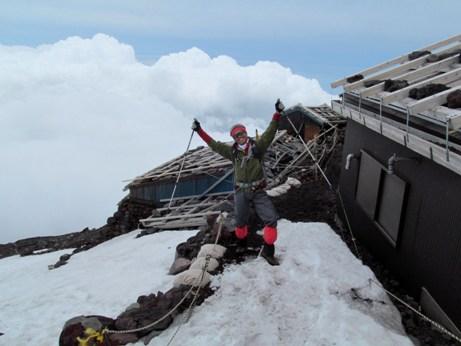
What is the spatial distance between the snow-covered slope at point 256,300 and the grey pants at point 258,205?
2.98ft

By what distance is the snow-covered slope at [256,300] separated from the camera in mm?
5156

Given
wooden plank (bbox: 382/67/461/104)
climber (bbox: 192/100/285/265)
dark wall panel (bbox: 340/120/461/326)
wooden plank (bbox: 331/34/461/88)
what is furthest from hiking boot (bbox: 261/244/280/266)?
wooden plank (bbox: 331/34/461/88)

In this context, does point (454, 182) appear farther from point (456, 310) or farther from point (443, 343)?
point (443, 343)

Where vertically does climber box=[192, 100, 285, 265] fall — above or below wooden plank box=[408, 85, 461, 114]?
below

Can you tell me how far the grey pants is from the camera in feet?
22.3

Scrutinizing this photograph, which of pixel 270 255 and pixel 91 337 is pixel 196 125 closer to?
pixel 270 255

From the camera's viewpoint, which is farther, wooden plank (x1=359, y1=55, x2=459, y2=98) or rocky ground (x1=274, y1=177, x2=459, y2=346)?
wooden plank (x1=359, y1=55, x2=459, y2=98)

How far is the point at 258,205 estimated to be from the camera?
6.91m

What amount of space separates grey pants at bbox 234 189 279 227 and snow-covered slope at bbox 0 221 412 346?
35.8 inches

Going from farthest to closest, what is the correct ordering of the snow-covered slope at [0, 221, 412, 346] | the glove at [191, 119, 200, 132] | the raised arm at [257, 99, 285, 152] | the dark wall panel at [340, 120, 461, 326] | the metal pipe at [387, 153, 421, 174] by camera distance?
1. the glove at [191, 119, 200, 132]
2. the raised arm at [257, 99, 285, 152]
3. the metal pipe at [387, 153, 421, 174]
4. the dark wall panel at [340, 120, 461, 326]
5. the snow-covered slope at [0, 221, 412, 346]

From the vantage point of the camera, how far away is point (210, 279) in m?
6.48

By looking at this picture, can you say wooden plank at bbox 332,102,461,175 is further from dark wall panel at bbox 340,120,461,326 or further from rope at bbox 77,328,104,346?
rope at bbox 77,328,104,346

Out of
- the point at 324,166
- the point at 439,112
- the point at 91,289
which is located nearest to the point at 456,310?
the point at 439,112

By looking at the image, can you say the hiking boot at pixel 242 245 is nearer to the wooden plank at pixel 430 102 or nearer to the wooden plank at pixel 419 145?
the wooden plank at pixel 419 145
